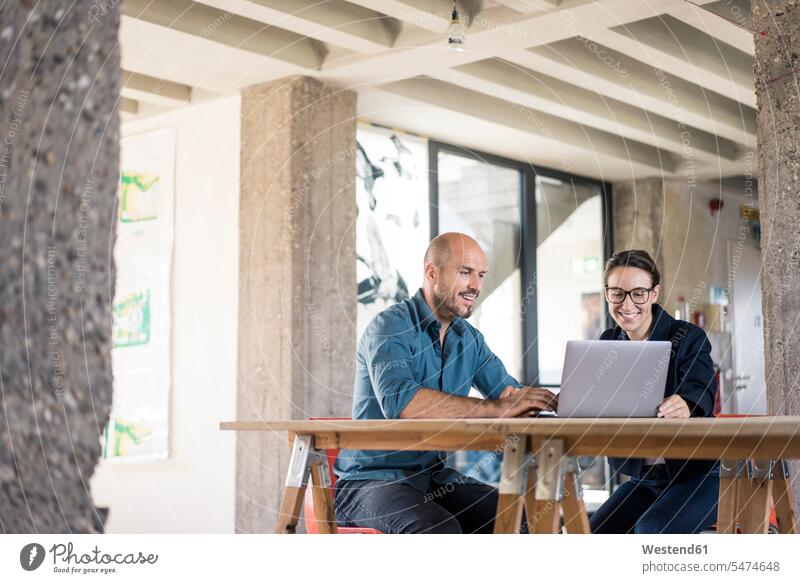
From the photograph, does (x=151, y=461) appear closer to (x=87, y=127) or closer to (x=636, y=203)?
(x=636, y=203)

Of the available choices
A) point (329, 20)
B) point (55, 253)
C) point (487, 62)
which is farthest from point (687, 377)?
point (487, 62)

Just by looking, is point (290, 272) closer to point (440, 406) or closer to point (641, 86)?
point (641, 86)

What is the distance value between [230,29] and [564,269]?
394cm

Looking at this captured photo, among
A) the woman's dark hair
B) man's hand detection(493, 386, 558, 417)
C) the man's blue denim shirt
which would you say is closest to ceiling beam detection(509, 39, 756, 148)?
the woman's dark hair

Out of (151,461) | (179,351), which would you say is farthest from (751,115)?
(151,461)

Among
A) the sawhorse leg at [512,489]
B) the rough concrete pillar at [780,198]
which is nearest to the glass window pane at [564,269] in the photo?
the rough concrete pillar at [780,198]

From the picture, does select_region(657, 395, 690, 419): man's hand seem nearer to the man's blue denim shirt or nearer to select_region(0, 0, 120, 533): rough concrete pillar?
the man's blue denim shirt

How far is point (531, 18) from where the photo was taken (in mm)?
4684

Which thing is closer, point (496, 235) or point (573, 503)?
point (573, 503)

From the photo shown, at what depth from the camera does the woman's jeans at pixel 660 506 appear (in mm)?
2781

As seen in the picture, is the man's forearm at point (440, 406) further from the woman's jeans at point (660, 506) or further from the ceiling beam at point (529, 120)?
the ceiling beam at point (529, 120)

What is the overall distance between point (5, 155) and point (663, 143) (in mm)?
6608

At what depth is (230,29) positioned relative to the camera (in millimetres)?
4930

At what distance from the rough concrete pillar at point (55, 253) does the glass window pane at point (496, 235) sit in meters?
5.95
